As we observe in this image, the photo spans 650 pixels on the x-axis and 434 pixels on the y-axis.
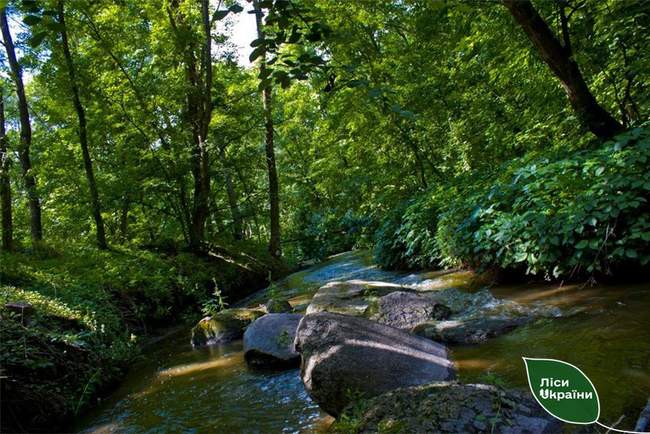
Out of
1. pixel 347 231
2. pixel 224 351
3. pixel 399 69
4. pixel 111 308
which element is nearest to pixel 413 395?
pixel 224 351

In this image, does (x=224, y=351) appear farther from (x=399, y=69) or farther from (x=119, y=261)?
(x=399, y=69)

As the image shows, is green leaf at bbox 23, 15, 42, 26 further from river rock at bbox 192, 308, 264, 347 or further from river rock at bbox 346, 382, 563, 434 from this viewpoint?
river rock at bbox 192, 308, 264, 347

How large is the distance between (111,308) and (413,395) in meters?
6.33

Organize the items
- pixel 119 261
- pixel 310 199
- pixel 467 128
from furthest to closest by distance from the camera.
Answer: pixel 310 199 → pixel 467 128 → pixel 119 261

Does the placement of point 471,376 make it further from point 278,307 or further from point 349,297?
point 278,307

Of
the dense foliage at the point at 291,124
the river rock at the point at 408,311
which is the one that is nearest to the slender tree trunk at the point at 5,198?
the dense foliage at the point at 291,124

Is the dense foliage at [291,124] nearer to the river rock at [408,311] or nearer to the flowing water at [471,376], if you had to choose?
the flowing water at [471,376]

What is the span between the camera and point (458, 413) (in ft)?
7.48

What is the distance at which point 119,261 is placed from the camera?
389 inches

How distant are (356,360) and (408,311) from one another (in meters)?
2.21

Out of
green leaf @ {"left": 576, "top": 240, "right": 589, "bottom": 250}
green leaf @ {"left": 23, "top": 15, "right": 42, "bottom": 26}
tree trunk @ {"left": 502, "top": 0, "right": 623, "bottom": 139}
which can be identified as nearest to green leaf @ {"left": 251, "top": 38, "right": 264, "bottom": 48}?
green leaf @ {"left": 23, "top": 15, "right": 42, "bottom": 26}

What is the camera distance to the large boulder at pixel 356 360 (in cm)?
322

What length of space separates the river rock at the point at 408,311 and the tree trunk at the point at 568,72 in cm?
329

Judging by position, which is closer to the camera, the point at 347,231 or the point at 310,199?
the point at 347,231
